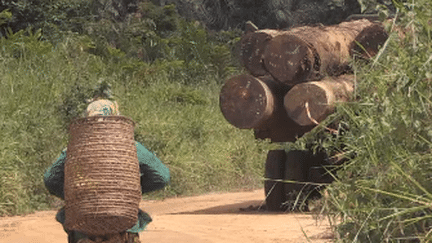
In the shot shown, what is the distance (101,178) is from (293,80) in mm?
4412

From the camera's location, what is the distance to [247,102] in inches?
343

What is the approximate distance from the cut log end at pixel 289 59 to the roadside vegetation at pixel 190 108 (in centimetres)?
73

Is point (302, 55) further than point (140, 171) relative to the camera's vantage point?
Yes

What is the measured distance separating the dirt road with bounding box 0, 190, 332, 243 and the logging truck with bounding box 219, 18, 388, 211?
42 centimetres

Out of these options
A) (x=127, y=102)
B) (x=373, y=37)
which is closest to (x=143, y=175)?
(x=373, y=37)

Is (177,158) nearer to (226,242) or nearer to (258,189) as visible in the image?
(258,189)

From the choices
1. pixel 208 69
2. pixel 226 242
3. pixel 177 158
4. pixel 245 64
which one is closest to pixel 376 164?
pixel 226 242

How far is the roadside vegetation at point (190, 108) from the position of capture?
355cm

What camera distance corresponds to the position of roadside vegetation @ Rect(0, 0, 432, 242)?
11.7 feet

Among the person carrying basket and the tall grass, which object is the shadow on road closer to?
the person carrying basket

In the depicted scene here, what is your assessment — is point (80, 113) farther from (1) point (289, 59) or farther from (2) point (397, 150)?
(2) point (397, 150)

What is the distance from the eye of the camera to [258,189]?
12961 mm

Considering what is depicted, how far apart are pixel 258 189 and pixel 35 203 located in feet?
13.2

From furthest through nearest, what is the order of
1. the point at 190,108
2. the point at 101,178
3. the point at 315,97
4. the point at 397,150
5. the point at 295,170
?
the point at 190,108 < the point at 295,170 < the point at 315,97 < the point at 101,178 < the point at 397,150
